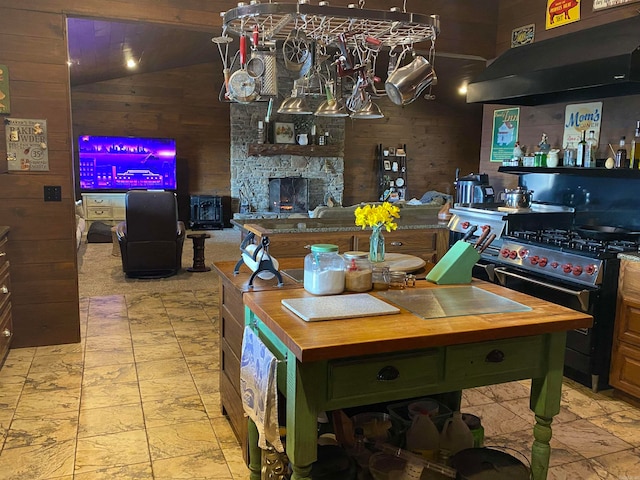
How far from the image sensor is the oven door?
3033mm

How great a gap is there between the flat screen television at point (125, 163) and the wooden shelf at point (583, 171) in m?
7.09

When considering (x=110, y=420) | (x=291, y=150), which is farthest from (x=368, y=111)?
(x=291, y=150)

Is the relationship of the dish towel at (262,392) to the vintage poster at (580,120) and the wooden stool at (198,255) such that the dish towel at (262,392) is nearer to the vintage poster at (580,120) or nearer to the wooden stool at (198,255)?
the vintage poster at (580,120)

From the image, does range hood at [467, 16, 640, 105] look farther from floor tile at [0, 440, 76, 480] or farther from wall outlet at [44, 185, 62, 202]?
floor tile at [0, 440, 76, 480]

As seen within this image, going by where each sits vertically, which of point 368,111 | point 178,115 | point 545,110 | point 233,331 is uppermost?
point 178,115

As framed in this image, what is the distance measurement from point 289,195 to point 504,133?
6244mm

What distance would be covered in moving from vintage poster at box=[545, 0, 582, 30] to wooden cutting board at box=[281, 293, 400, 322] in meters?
3.10

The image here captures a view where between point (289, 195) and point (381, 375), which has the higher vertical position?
point (289, 195)

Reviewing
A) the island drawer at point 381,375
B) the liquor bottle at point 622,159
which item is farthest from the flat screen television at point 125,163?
the island drawer at point 381,375

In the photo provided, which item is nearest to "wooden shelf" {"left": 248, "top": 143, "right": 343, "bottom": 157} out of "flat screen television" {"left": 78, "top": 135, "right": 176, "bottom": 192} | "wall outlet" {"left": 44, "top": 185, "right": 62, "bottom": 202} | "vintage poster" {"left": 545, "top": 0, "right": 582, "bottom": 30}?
"flat screen television" {"left": 78, "top": 135, "right": 176, "bottom": 192}

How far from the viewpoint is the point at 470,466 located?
1924 millimetres

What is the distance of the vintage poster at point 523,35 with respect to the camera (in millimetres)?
4281

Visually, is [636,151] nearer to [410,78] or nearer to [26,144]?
[410,78]

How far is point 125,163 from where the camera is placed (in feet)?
31.7
